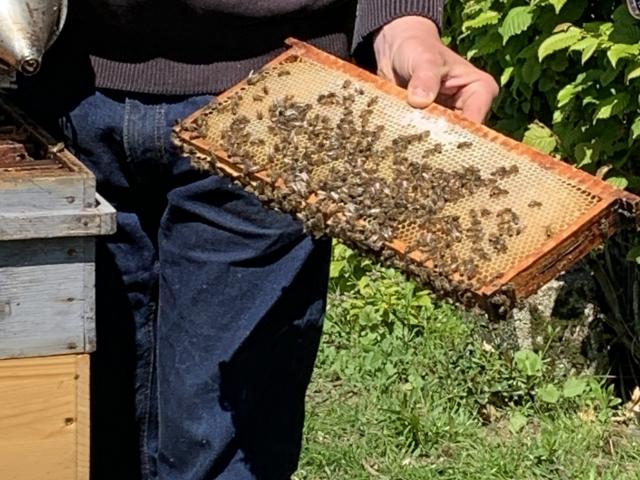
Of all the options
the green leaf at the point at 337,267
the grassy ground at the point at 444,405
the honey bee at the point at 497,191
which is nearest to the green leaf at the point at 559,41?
the grassy ground at the point at 444,405

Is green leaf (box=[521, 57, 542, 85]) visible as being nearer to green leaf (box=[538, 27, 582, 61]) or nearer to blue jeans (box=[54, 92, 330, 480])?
green leaf (box=[538, 27, 582, 61])

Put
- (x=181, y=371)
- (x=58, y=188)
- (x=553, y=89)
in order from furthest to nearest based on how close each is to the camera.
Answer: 1. (x=553, y=89)
2. (x=181, y=371)
3. (x=58, y=188)

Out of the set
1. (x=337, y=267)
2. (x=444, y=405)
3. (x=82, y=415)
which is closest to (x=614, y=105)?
(x=444, y=405)

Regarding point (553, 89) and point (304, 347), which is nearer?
point (304, 347)

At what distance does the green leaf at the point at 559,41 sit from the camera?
3.20 metres

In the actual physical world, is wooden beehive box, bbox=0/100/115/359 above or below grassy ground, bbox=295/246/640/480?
above

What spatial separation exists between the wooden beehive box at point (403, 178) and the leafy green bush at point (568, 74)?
1.23 meters

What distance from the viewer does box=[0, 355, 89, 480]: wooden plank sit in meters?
1.85

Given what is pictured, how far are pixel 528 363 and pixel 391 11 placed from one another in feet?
5.61

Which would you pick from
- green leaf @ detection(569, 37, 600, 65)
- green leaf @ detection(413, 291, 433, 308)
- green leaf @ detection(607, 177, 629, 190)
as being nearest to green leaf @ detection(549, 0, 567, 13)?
green leaf @ detection(569, 37, 600, 65)

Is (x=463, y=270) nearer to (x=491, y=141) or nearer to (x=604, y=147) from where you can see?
(x=491, y=141)

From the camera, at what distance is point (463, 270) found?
161 centimetres

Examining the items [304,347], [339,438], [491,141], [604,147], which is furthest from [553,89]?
[491,141]

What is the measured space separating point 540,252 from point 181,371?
836 mm
